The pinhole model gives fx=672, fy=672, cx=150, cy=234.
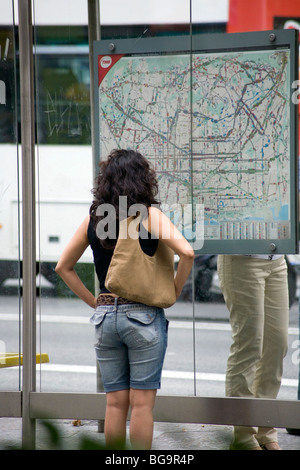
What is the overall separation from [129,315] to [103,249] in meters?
0.31

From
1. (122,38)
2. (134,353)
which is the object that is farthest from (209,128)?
(134,353)

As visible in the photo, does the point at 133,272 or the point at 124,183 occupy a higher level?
the point at 124,183

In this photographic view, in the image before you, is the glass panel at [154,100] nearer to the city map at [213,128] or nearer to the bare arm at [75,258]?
the city map at [213,128]

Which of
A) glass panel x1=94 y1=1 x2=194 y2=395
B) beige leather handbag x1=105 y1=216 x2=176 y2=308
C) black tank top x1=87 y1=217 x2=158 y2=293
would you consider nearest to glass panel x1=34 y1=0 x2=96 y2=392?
glass panel x1=94 y1=1 x2=194 y2=395

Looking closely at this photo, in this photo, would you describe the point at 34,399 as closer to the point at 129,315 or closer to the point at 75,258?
the point at 75,258

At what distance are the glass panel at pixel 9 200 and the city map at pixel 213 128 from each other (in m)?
0.55

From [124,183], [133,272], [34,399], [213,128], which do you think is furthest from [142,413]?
[213,128]

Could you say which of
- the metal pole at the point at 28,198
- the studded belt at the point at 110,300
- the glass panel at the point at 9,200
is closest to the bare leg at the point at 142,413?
the studded belt at the point at 110,300

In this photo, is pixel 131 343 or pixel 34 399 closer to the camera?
pixel 131 343

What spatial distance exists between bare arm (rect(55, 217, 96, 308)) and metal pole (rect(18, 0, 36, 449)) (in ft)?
2.19

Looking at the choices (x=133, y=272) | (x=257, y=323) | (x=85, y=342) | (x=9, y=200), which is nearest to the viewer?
(x=133, y=272)

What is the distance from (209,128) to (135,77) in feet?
1.70

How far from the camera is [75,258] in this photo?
3107 millimetres

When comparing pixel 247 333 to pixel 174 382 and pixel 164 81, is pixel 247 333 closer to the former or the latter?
pixel 174 382
